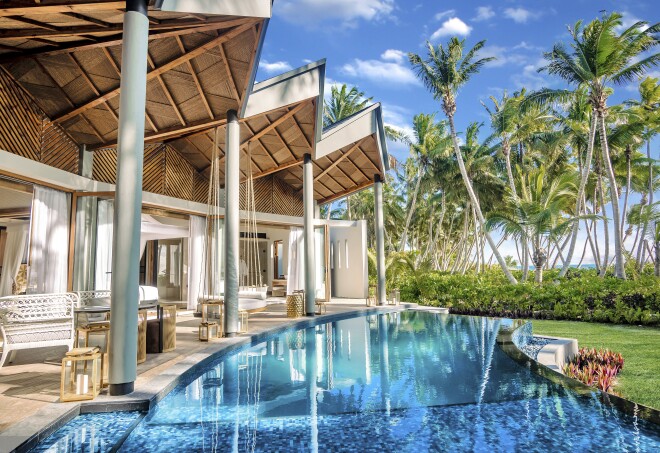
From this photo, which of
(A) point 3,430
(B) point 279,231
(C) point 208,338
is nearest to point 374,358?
(C) point 208,338

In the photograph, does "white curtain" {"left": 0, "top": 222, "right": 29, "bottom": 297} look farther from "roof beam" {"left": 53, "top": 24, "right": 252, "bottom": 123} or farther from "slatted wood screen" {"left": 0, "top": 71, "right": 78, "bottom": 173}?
"roof beam" {"left": 53, "top": 24, "right": 252, "bottom": 123}

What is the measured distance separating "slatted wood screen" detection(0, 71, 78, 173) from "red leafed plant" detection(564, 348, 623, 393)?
30.6 ft

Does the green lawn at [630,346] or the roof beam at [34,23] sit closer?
the roof beam at [34,23]

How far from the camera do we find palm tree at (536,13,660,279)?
14.2m

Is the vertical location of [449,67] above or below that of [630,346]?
above

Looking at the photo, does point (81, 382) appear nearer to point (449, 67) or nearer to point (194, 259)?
point (194, 259)

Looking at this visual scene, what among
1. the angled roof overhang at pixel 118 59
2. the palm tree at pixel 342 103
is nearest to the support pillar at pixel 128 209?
the angled roof overhang at pixel 118 59

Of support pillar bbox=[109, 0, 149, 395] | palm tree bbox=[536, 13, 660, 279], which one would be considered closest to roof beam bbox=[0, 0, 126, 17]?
support pillar bbox=[109, 0, 149, 395]

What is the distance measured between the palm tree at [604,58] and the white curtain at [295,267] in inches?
409

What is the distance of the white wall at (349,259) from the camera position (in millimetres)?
16297

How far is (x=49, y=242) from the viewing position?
27.2ft

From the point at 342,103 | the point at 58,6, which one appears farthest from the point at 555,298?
the point at 342,103

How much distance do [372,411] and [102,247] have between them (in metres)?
7.60

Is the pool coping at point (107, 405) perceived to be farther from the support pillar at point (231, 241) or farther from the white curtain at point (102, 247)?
the white curtain at point (102, 247)
